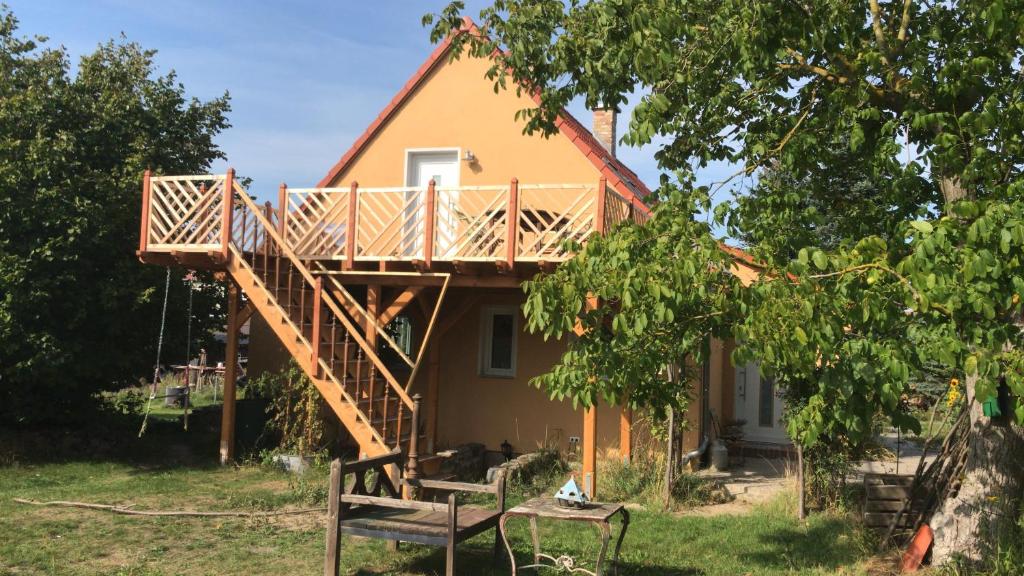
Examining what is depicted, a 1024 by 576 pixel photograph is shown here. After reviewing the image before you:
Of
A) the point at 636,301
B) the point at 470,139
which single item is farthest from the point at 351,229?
the point at 636,301

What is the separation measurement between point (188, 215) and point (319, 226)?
174 centimetres

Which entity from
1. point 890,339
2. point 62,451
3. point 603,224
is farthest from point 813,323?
point 62,451

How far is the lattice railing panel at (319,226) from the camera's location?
10.5m

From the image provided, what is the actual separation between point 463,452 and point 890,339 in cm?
803

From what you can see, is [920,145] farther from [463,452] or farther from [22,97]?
[22,97]

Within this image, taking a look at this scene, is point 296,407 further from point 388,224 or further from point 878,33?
point 878,33

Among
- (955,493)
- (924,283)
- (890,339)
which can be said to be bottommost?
(955,493)

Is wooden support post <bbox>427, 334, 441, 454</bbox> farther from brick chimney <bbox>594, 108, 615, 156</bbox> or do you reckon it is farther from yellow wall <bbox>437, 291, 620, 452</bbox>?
brick chimney <bbox>594, 108, 615, 156</bbox>

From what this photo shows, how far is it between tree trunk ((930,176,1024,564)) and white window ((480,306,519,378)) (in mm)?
7199

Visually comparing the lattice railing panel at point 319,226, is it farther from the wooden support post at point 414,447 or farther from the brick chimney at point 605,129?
the brick chimney at point 605,129

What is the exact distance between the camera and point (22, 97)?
11.9 meters

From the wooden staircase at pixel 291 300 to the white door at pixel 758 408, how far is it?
7.09 m

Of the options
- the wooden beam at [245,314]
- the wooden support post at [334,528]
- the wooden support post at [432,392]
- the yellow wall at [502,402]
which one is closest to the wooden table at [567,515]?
the wooden support post at [334,528]

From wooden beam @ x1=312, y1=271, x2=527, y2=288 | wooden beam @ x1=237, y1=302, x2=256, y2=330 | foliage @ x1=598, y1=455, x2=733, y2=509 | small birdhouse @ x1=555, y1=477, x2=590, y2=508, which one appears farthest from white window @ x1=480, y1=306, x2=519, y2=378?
small birdhouse @ x1=555, y1=477, x2=590, y2=508
